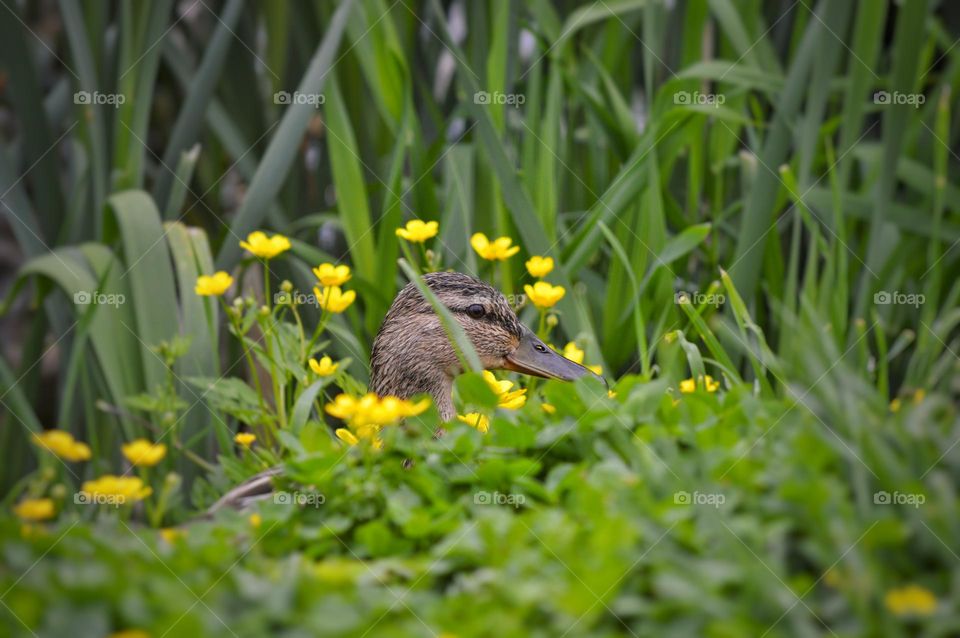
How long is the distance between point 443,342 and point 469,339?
0.08m

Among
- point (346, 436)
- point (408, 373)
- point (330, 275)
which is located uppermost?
point (330, 275)

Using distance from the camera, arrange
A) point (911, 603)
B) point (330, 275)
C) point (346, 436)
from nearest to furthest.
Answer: point (911, 603), point (346, 436), point (330, 275)

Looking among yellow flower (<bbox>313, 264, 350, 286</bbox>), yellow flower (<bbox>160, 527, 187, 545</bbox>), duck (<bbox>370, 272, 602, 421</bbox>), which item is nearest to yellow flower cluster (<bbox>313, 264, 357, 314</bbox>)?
yellow flower (<bbox>313, 264, 350, 286</bbox>)

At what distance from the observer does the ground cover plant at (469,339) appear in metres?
1.19

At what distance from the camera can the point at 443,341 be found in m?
2.55

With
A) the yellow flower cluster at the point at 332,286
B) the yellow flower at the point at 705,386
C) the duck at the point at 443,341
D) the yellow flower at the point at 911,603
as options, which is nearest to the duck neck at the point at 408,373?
the duck at the point at 443,341

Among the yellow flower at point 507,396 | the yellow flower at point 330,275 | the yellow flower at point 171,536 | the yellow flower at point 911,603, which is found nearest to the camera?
the yellow flower at point 911,603

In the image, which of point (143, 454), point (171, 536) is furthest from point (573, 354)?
point (171, 536)

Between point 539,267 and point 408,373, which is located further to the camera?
point 408,373

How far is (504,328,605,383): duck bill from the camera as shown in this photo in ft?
7.73

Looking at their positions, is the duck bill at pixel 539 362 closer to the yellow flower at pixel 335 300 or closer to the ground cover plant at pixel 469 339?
the ground cover plant at pixel 469 339

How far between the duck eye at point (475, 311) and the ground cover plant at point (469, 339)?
0.15m

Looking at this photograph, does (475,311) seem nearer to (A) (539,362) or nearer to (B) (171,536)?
(A) (539,362)

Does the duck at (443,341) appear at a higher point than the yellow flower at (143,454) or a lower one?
lower
